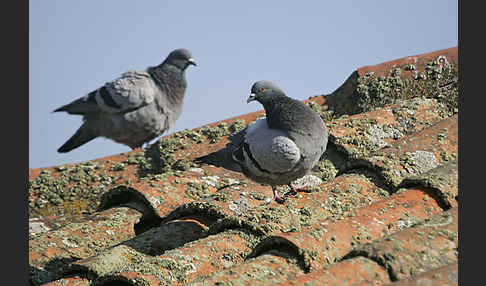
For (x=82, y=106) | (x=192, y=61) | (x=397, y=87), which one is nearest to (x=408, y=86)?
(x=397, y=87)

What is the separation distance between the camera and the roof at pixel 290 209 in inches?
110

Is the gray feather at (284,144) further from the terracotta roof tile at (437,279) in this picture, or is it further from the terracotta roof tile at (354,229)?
the terracotta roof tile at (437,279)

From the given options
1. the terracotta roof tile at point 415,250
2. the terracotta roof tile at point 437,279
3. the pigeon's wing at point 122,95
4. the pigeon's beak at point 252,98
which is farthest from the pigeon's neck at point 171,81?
the terracotta roof tile at point 437,279

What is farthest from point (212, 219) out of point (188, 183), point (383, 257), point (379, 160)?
point (383, 257)

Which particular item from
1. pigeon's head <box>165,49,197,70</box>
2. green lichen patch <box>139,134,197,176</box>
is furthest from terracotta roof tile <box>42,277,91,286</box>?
pigeon's head <box>165,49,197,70</box>

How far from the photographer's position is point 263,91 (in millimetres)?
5500

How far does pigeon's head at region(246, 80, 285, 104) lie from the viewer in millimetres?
5447

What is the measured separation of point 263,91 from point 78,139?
298cm

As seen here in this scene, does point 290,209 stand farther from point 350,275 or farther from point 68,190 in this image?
point 68,190

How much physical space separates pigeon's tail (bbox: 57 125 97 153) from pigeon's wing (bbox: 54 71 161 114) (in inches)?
11.7

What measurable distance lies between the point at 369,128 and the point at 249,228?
2.45 metres

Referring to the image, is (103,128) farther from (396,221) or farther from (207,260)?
(396,221)

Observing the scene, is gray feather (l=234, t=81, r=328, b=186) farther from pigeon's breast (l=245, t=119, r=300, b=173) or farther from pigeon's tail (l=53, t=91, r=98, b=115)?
pigeon's tail (l=53, t=91, r=98, b=115)

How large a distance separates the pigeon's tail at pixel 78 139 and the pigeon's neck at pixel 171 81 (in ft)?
3.73
